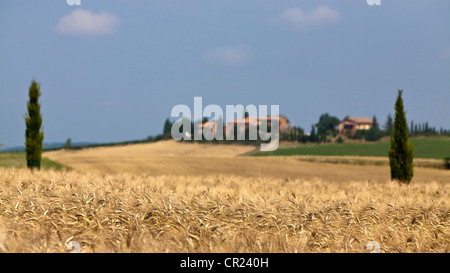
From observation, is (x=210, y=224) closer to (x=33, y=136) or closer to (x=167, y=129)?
(x=33, y=136)

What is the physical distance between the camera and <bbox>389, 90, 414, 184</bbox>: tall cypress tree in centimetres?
2134

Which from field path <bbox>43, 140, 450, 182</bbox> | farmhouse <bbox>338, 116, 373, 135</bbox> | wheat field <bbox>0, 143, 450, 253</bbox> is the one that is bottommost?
field path <bbox>43, 140, 450, 182</bbox>

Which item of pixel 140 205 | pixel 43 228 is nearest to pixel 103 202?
pixel 140 205

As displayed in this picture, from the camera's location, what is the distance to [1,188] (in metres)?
9.45

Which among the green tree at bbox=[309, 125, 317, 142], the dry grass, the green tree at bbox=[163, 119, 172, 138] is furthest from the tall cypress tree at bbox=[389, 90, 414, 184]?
the green tree at bbox=[163, 119, 172, 138]

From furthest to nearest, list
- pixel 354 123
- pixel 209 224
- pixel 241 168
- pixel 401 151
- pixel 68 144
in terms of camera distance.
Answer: pixel 354 123 → pixel 68 144 → pixel 241 168 → pixel 401 151 → pixel 209 224

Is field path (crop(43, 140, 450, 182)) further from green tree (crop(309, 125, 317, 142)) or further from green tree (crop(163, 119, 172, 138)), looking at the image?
green tree (crop(163, 119, 172, 138))

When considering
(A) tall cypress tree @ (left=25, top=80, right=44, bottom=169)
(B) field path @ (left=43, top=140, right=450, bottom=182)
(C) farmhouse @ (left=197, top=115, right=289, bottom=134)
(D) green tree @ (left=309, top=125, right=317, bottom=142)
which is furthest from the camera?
(D) green tree @ (left=309, top=125, right=317, bottom=142)

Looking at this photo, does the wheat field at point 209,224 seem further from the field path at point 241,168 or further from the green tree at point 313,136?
the green tree at point 313,136

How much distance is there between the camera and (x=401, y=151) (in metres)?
21.5

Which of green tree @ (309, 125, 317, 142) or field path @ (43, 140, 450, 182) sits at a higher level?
green tree @ (309, 125, 317, 142)

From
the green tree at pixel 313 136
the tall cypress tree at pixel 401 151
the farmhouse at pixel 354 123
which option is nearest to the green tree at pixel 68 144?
the green tree at pixel 313 136

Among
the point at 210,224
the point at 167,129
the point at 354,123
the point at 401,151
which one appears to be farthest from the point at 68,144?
the point at 354,123
